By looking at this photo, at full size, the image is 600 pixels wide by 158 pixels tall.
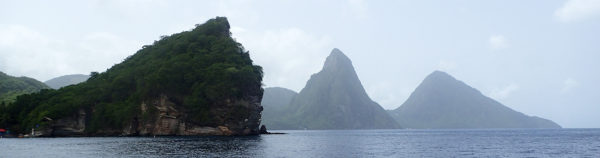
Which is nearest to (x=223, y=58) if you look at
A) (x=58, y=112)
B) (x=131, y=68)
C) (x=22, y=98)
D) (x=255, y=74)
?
(x=255, y=74)

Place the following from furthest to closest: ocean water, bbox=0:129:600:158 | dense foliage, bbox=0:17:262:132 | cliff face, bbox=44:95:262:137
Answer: dense foliage, bbox=0:17:262:132 < cliff face, bbox=44:95:262:137 < ocean water, bbox=0:129:600:158

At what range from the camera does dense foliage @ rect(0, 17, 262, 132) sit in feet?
391

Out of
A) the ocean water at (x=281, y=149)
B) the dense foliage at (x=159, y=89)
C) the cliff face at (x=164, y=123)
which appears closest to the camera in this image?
the ocean water at (x=281, y=149)

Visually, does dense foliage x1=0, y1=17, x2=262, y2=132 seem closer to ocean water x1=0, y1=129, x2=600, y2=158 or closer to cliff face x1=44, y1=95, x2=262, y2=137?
cliff face x1=44, y1=95, x2=262, y2=137

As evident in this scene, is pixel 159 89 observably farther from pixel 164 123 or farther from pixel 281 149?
pixel 281 149

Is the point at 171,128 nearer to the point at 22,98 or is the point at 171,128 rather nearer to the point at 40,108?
the point at 40,108

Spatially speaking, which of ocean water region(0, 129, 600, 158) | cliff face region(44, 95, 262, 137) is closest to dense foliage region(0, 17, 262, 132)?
cliff face region(44, 95, 262, 137)

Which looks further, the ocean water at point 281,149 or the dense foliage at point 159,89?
the dense foliage at point 159,89

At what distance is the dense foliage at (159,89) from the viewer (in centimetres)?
11931

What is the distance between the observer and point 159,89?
4771 inches

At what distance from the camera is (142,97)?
124m

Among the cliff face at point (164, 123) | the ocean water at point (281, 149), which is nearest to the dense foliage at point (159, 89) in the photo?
the cliff face at point (164, 123)

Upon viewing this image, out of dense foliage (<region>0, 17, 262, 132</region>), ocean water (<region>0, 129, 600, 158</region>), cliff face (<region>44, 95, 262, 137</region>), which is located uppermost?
dense foliage (<region>0, 17, 262, 132</region>)

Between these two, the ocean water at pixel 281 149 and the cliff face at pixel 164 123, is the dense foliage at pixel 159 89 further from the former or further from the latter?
the ocean water at pixel 281 149
